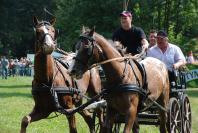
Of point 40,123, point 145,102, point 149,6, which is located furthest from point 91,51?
point 149,6

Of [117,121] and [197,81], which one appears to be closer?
[117,121]

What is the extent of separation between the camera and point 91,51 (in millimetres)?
7758

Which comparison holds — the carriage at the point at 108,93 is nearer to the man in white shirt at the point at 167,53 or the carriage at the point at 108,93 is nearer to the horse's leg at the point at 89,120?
the horse's leg at the point at 89,120

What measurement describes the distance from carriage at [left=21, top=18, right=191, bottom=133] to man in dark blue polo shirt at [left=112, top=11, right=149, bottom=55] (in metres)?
0.41

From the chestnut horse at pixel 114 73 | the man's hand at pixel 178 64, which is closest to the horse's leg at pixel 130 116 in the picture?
the chestnut horse at pixel 114 73

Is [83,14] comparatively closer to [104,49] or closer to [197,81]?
[197,81]

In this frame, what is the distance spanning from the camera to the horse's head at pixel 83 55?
767cm

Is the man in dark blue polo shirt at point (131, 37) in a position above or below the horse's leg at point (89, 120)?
above

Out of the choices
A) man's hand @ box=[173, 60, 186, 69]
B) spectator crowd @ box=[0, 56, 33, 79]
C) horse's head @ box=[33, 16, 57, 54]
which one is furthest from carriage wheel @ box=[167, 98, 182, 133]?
spectator crowd @ box=[0, 56, 33, 79]

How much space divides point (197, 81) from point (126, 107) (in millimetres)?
19548

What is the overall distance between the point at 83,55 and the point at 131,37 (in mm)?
2254

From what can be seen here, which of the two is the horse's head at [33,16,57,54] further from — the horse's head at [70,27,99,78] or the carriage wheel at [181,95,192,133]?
the carriage wheel at [181,95,192,133]

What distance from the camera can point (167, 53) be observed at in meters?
10.5

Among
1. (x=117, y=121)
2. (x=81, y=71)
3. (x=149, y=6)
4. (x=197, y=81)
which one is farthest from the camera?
(x=149, y=6)
